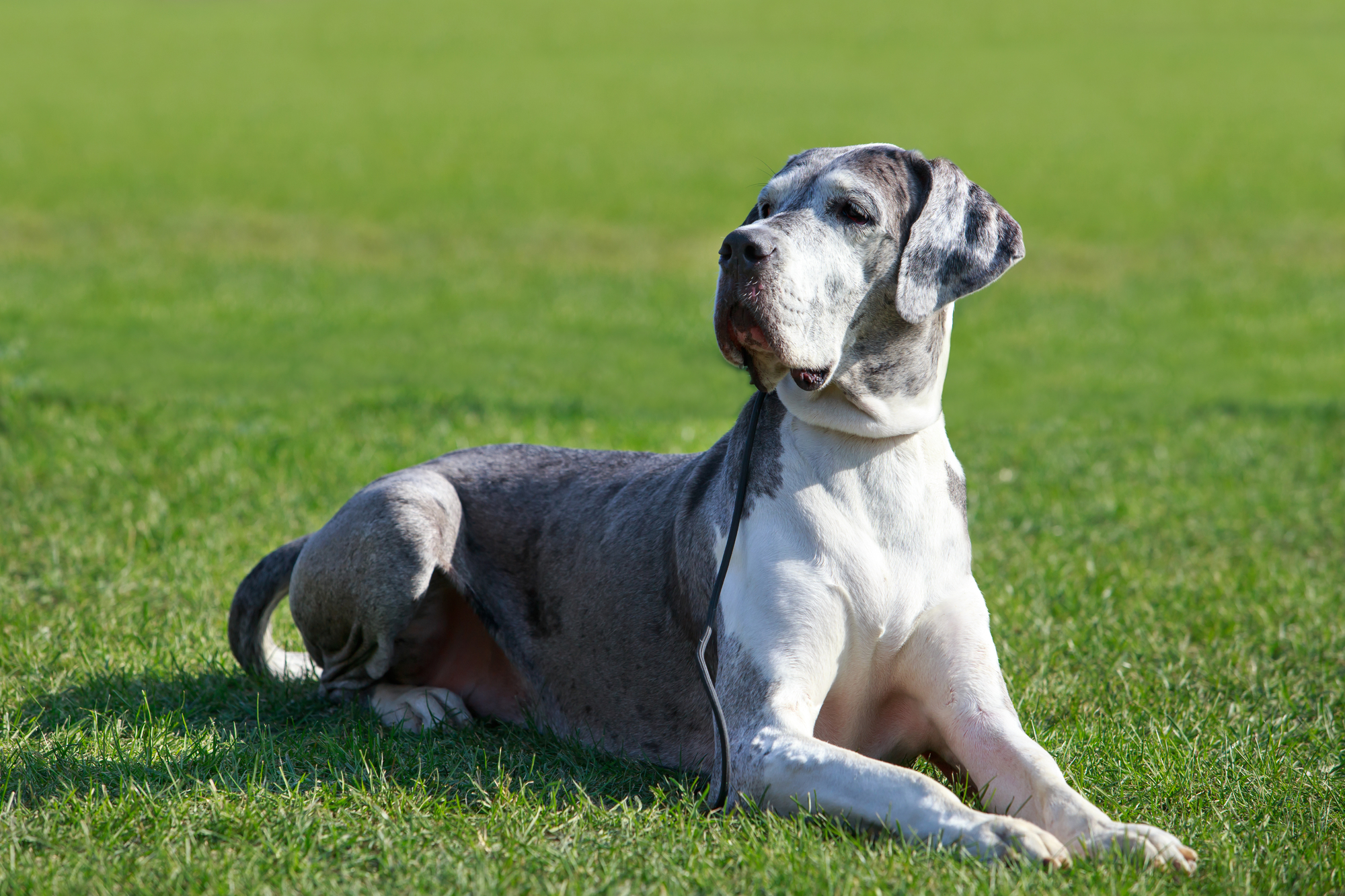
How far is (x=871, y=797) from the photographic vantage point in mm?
3273

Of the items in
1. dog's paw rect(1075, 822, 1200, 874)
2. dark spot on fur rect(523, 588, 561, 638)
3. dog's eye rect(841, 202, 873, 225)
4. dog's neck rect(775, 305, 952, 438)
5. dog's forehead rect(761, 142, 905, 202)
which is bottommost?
dark spot on fur rect(523, 588, 561, 638)

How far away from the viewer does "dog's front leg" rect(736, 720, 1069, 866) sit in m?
3.13

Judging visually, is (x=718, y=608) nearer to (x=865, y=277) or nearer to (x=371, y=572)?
(x=865, y=277)

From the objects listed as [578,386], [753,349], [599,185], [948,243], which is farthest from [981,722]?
[599,185]

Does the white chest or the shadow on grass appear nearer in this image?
the white chest

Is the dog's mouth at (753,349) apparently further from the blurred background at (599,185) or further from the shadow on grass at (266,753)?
the blurred background at (599,185)

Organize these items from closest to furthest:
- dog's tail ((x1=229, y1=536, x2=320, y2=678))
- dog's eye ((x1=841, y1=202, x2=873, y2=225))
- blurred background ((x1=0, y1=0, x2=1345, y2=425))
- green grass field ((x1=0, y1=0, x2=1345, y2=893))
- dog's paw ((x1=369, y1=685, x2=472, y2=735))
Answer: green grass field ((x1=0, y1=0, x2=1345, y2=893))
dog's eye ((x1=841, y1=202, x2=873, y2=225))
dog's paw ((x1=369, y1=685, x2=472, y2=735))
dog's tail ((x1=229, y1=536, x2=320, y2=678))
blurred background ((x1=0, y1=0, x2=1345, y2=425))

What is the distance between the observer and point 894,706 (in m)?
3.81

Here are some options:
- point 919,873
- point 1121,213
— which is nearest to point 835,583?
point 919,873

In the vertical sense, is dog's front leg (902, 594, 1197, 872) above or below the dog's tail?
above

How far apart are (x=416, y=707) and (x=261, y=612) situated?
2.48ft

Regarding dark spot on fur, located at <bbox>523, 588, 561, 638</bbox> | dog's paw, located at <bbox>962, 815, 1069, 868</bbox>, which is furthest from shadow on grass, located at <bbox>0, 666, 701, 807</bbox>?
dog's paw, located at <bbox>962, 815, 1069, 868</bbox>

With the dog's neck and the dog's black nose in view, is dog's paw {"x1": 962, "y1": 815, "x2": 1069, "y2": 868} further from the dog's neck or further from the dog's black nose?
the dog's black nose

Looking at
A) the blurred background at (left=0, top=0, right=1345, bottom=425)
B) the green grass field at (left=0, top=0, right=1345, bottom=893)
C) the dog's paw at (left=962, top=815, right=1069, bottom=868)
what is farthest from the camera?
the blurred background at (left=0, top=0, right=1345, bottom=425)
